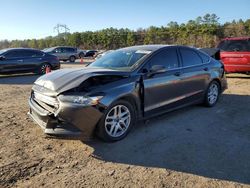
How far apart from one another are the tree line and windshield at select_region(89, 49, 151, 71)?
37046 mm

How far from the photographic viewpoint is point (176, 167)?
4.08 meters

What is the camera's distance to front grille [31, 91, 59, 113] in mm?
4594

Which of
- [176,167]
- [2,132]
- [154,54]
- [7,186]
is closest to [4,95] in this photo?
[2,132]

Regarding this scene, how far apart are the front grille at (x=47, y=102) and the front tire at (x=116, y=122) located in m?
0.75

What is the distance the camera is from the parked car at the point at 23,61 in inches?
569

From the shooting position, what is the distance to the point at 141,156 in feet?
14.5

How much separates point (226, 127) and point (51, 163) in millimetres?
3414

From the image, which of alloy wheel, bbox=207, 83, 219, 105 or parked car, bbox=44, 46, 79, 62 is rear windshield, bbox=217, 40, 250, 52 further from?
parked car, bbox=44, 46, 79, 62

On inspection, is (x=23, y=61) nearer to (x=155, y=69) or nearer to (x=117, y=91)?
(x=155, y=69)

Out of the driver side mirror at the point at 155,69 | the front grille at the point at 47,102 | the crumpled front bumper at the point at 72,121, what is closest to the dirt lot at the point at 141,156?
the crumpled front bumper at the point at 72,121

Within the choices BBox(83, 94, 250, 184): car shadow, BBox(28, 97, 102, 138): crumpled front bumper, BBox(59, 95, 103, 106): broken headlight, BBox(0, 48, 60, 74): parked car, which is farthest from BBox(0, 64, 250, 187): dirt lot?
BBox(0, 48, 60, 74): parked car

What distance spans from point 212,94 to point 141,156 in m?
3.74

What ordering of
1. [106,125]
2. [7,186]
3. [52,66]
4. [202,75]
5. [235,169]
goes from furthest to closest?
[52,66] < [202,75] < [106,125] < [235,169] < [7,186]

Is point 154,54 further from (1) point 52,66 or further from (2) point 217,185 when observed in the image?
(1) point 52,66
